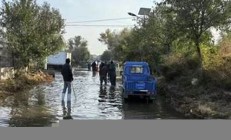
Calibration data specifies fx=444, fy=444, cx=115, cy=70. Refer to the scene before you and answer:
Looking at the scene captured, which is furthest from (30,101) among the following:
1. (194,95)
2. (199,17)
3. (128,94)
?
(199,17)

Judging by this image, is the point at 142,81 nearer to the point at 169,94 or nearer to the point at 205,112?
the point at 169,94

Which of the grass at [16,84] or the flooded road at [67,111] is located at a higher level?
the grass at [16,84]

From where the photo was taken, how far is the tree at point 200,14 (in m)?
25.8

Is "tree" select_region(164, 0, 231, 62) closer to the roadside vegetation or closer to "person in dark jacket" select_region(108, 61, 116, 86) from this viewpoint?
the roadside vegetation

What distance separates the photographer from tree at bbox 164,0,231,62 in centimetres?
2577

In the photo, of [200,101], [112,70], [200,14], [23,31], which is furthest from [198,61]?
[23,31]

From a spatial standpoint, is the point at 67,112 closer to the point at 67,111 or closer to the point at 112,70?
the point at 67,111

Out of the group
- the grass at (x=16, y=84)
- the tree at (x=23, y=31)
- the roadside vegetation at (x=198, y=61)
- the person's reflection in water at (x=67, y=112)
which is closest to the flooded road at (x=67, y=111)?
the person's reflection in water at (x=67, y=112)

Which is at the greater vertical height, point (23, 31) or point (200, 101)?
point (23, 31)

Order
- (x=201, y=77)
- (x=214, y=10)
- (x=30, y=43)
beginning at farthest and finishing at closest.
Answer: (x=30, y=43), (x=214, y=10), (x=201, y=77)

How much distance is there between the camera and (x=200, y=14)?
85.5 ft

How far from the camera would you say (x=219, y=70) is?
73.5ft

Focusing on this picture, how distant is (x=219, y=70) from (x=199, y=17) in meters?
4.76

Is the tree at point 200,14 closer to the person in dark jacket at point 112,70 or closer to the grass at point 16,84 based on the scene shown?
the person in dark jacket at point 112,70
